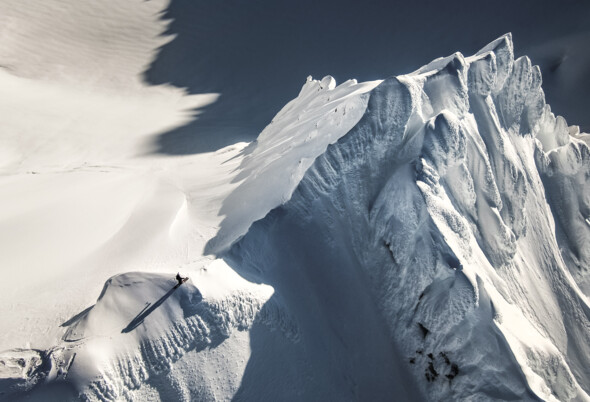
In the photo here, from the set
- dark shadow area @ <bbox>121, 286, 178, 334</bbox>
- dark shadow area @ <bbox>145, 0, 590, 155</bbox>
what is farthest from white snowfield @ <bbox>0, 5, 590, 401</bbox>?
dark shadow area @ <bbox>145, 0, 590, 155</bbox>

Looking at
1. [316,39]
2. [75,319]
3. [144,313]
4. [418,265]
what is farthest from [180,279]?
[316,39]

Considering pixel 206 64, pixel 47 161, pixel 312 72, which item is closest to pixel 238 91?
pixel 206 64

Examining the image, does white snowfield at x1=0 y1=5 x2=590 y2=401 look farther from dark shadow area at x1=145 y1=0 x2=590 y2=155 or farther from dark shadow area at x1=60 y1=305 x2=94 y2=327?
dark shadow area at x1=145 y1=0 x2=590 y2=155

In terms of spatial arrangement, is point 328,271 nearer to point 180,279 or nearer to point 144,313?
point 180,279

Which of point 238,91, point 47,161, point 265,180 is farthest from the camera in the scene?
point 238,91

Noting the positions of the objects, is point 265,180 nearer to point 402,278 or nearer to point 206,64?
point 402,278

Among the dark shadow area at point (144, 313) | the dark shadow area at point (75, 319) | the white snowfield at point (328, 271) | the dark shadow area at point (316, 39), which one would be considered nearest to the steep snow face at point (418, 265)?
the white snowfield at point (328, 271)
